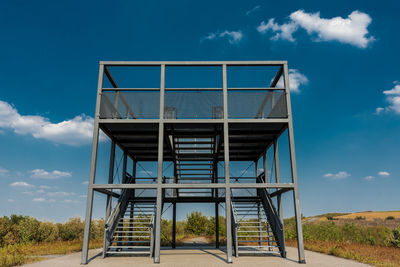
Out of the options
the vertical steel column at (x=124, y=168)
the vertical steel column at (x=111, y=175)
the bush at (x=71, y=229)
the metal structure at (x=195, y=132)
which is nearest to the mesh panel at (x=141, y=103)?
the metal structure at (x=195, y=132)

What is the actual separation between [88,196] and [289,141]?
8.10m

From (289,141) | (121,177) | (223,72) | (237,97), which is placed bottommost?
(121,177)

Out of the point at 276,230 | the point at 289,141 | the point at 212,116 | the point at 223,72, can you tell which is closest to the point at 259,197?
the point at 276,230

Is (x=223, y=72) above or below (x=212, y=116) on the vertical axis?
above

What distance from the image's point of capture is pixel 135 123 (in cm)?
1115

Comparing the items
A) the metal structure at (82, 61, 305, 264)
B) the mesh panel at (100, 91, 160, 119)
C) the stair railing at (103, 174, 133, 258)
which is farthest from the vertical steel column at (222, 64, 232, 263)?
the stair railing at (103, 174, 133, 258)

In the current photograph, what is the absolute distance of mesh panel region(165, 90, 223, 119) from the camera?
1126 centimetres

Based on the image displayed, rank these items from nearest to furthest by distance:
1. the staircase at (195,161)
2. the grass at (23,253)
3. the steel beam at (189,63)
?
the grass at (23,253)
the steel beam at (189,63)
the staircase at (195,161)

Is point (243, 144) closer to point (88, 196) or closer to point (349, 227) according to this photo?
point (88, 196)

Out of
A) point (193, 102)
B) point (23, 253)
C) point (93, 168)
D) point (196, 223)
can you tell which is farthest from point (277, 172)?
point (196, 223)

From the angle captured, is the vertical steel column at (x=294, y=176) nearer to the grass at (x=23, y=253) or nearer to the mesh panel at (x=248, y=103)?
the mesh panel at (x=248, y=103)

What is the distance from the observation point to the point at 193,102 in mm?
11289

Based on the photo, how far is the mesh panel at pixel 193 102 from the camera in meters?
11.3

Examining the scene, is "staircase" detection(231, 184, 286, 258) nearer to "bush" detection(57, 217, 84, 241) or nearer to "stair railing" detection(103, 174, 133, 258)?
"stair railing" detection(103, 174, 133, 258)
